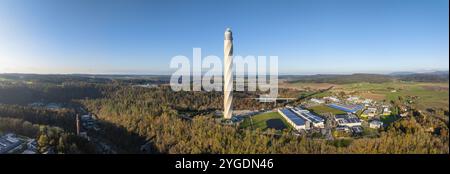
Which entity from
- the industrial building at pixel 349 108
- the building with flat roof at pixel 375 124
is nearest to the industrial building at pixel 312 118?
the industrial building at pixel 349 108

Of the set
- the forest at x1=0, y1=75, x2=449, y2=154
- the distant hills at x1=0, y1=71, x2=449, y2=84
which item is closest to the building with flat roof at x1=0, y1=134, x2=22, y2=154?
the forest at x1=0, y1=75, x2=449, y2=154

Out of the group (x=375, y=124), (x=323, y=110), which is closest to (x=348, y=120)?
(x=375, y=124)

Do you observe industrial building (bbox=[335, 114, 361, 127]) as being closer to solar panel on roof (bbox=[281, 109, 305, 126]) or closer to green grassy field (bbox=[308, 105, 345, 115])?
green grassy field (bbox=[308, 105, 345, 115])

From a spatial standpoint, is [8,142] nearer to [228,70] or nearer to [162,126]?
[162,126]

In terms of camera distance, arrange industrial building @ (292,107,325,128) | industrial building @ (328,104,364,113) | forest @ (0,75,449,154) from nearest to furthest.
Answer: forest @ (0,75,449,154), industrial building @ (292,107,325,128), industrial building @ (328,104,364,113)

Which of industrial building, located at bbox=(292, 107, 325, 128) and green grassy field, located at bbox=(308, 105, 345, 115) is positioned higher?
green grassy field, located at bbox=(308, 105, 345, 115)
